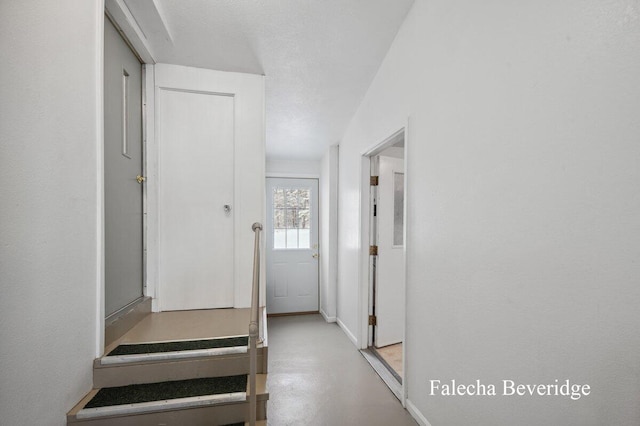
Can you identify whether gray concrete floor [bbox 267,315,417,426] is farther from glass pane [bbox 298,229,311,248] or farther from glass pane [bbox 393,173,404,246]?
glass pane [bbox 298,229,311,248]

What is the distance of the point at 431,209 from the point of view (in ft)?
5.56

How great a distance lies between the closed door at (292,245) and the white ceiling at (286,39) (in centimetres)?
175

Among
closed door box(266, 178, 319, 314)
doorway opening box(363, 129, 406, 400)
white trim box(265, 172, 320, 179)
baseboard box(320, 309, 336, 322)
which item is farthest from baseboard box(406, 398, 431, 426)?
white trim box(265, 172, 320, 179)

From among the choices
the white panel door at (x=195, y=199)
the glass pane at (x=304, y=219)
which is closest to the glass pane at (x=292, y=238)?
the glass pane at (x=304, y=219)

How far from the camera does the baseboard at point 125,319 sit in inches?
65.1

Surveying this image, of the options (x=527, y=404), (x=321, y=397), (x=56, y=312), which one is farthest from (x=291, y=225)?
(x=527, y=404)

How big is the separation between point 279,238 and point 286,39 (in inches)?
113

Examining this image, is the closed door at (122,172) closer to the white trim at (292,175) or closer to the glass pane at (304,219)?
the white trim at (292,175)

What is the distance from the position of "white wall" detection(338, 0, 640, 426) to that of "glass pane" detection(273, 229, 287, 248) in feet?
9.06

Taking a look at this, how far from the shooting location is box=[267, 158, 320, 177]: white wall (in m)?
4.39

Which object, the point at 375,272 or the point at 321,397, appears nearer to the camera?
the point at 321,397

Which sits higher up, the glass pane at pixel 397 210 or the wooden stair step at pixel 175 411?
the glass pane at pixel 397 210

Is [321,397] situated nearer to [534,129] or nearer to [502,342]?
[502,342]

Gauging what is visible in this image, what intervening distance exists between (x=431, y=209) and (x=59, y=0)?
2091 millimetres
